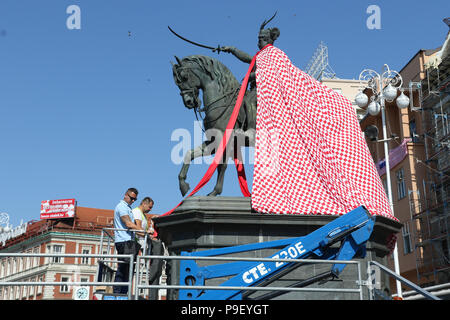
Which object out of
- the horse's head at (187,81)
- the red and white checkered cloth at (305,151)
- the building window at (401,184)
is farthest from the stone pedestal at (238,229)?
the building window at (401,184)

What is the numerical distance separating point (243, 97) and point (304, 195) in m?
2.52

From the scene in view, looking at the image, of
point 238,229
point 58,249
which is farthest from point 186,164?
point 58,249

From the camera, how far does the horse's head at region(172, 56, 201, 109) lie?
12.0m

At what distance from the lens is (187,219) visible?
10.0m

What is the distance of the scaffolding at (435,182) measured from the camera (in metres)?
32.1

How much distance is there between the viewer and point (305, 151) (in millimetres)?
11344

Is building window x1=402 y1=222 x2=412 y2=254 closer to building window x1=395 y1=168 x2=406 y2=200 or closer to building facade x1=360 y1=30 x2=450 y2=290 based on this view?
building facade x1=360 y1=30 x2=450 y2=290

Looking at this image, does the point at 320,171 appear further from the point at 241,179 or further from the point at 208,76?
the point at 208,76

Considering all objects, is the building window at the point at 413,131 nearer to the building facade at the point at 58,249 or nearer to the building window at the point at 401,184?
the building window at the point at 401,184

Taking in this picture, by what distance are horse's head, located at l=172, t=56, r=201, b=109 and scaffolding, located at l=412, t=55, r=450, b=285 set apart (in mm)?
23043

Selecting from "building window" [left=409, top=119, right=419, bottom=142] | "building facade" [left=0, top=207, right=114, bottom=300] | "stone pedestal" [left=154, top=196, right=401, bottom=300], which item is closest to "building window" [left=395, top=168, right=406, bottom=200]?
"building window" [left=409, top=119, right=419, bottom=142]

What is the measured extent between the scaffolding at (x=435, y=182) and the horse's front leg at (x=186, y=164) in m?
22.9

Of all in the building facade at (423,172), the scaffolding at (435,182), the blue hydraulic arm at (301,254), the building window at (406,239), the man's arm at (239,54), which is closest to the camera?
the blue hydraulic arm at (301,254)
